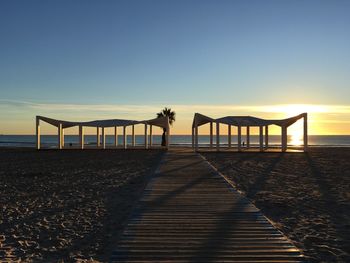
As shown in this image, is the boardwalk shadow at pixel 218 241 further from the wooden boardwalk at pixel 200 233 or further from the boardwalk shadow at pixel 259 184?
the boardwalk shadow at pixel 259 184

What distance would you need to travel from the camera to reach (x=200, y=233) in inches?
211

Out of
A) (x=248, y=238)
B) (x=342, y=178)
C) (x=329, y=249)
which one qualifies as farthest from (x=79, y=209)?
(x=342, y=178)

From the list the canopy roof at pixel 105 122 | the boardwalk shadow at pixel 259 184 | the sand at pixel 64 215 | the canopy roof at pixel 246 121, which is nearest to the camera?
the sand at pixel 64 215

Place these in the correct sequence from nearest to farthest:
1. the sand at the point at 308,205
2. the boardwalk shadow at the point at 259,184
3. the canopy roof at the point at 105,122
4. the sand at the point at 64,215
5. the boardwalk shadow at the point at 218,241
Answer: the boardwalk shadow at the point at 218,241, the sand at the point at 64,215, the sand at the point at 308,205, the boardwalk shadow at the point at 259,184, the canopy roof at the point at 105,122

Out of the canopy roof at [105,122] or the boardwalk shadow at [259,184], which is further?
the canopy roof at [105,122]

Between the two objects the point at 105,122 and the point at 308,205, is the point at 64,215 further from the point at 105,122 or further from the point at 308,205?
the point at 105,122

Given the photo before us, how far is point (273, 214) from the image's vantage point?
7293 mm

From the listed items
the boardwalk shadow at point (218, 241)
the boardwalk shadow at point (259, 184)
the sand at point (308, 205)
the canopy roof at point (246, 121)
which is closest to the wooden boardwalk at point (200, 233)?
the boardwalk shadow at point (218, 241)

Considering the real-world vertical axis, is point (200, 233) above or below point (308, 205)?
above

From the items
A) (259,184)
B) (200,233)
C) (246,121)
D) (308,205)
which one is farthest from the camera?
(246,121)

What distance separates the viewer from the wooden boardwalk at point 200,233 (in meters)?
4.45

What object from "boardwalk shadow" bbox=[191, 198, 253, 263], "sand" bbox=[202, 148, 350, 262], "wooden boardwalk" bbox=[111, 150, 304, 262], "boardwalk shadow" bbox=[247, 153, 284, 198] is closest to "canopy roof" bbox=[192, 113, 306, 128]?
"boardwalk shadow" bbox=[247, 153, 284, 198]

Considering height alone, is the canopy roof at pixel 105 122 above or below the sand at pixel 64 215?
above

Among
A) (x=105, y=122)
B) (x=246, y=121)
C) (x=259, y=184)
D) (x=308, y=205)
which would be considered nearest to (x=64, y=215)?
(x=308, y=205)
